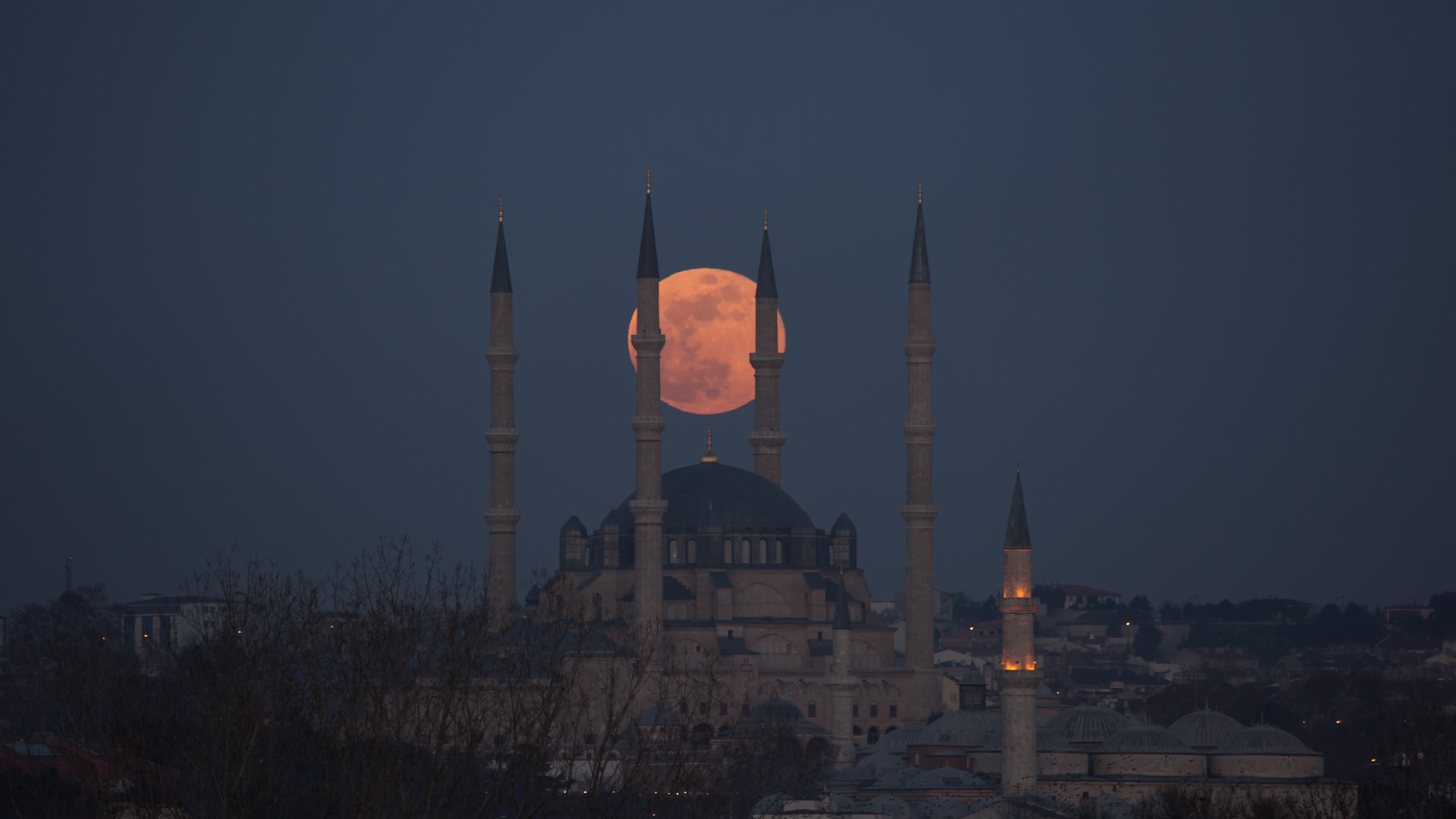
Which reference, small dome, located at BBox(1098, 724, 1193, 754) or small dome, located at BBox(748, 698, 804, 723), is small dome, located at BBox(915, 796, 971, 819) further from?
small dome, located at BBox(1098, 724, 1193, 754)

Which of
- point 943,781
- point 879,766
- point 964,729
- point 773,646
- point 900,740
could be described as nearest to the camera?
point 943,781

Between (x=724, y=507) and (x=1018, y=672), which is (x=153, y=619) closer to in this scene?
(x=724, y=507)

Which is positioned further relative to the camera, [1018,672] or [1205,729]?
[1205,729]

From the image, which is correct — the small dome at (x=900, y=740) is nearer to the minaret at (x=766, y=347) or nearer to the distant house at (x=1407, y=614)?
the minaret at (x=766, y=347)

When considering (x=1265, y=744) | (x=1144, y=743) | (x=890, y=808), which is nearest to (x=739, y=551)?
(x=1144, y=743)

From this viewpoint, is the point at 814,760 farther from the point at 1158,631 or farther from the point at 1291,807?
the point at 1158,631

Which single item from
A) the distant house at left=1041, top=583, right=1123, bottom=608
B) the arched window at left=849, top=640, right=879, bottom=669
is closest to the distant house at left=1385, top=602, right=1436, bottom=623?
the distant house at left=1041, top=583, right=1123, bottom=608
